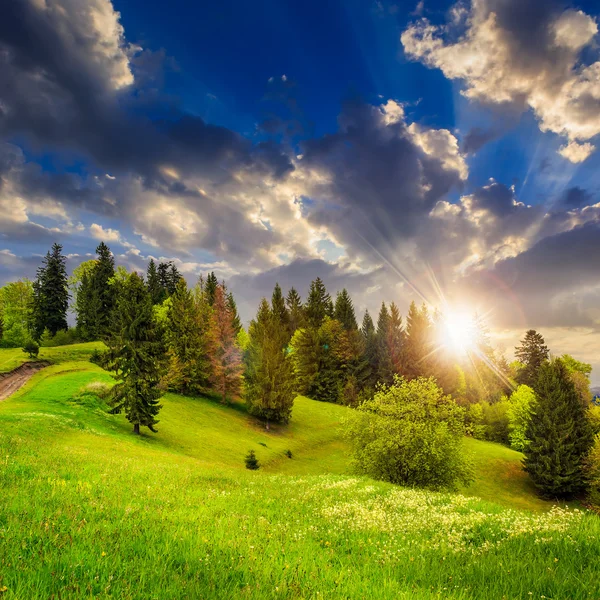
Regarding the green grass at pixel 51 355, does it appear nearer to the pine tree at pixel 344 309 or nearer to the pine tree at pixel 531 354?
the pine tree at pixel 344 309

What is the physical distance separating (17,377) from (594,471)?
79.7 meters

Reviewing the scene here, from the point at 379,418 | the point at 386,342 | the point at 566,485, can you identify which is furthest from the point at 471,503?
the point at 386,342

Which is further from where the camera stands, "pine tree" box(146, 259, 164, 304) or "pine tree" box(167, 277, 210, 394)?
"pine tree" box(146, 259, 164, 304)

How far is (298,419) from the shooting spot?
72.1 metres

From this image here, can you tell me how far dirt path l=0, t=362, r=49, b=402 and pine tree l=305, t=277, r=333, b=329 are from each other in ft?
267

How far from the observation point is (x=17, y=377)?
5459 centimetres

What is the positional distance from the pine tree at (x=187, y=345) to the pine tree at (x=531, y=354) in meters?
78.4

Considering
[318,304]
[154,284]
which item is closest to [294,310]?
[318,304]

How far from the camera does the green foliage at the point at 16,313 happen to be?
9031 cm

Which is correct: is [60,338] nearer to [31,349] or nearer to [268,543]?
[31,349]

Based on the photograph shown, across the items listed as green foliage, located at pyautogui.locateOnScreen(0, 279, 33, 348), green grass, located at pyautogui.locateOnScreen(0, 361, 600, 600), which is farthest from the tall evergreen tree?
green grass, located at pyautogui.locateOnScreen(0, 361, 600, 600)

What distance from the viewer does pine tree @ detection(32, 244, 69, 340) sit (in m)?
93.1

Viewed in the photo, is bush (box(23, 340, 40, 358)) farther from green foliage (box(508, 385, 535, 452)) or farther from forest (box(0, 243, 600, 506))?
green foliage (box(508, 385, 535, 452))

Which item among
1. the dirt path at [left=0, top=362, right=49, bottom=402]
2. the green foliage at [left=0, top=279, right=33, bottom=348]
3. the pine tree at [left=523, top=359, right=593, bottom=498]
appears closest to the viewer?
the dirt path at [left=0, top=362, right=49, bottom=402]
